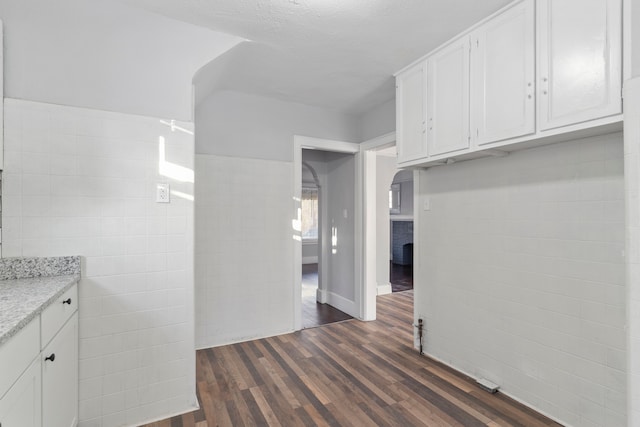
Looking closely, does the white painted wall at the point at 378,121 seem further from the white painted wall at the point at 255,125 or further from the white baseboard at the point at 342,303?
the white baseboard at the point at 342,303

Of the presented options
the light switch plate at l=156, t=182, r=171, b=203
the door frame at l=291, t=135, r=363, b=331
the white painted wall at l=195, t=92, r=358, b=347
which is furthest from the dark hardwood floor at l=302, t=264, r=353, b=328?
the light switch plate at l=156, t=182, r=171, b=203

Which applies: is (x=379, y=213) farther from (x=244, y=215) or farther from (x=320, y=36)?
(x=320, y=36)

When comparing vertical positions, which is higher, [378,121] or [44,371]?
[378,121]

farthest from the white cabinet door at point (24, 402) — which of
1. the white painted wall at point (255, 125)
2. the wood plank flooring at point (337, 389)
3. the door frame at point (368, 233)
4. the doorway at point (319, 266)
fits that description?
the door frame at point (368, 233)

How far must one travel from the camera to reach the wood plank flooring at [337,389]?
1985 mm

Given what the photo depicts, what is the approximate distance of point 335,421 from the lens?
1968mm

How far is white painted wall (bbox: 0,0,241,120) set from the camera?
5.78 feet

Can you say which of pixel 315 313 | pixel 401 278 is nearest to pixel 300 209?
pixel 315 313

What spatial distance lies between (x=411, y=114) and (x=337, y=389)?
2.22m

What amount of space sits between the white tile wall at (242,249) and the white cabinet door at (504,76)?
1.99 m

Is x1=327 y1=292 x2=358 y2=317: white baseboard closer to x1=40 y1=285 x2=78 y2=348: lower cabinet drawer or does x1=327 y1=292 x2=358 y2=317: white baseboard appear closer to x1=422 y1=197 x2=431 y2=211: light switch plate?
x1=422 y1=197 x2=431 y2=211: light switch plate

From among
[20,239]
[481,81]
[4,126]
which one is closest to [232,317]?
[20,239]

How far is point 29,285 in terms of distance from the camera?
154cm

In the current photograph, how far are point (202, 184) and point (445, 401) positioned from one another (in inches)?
105
